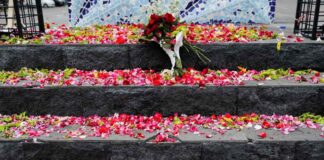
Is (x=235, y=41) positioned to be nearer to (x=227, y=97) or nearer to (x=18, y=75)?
(x=227, y=97)

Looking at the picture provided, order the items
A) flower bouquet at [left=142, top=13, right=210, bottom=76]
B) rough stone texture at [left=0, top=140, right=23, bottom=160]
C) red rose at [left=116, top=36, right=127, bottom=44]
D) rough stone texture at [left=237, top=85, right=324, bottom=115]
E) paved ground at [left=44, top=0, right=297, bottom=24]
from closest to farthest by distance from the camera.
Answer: rough stone texture at [left=0, top=140, right=23, bottom=160], rough stone texture at [left=237, top=85, right=324, bottom=115], flower bouquet at [left=142, top=13, right=210, bottom=76], red rose at [left=116, top=36, right=127, bottom=44], paved ground at [left=44, top=0, right=297, bottom=24]

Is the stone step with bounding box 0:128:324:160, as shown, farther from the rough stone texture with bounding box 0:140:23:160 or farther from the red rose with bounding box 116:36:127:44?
the red rose with bounding box 116:36:127:44

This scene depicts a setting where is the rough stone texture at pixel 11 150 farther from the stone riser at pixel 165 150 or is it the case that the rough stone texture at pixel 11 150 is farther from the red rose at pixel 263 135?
the red rose at pixel 263 135

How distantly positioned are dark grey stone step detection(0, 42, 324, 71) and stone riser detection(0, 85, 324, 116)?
75 centimetres

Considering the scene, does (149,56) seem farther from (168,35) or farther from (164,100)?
(164,100)

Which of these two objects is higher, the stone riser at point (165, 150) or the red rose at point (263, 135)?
the red rose at point (263, 135)

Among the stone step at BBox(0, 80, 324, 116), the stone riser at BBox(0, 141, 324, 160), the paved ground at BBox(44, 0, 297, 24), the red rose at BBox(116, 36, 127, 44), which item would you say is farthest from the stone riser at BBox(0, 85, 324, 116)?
the paved ground at BBox(44, 0, 297, 24)

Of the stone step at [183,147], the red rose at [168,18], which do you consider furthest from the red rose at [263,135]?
the red rose at [168,18]

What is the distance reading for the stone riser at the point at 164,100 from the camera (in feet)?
13.6

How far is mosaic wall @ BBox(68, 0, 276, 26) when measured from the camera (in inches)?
254

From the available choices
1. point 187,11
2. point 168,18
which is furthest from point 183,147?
point 187,11

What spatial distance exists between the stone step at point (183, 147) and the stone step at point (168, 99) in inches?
19.8

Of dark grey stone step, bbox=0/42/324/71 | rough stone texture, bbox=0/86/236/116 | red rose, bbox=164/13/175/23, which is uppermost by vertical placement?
red rose, bbox=164/13/175/23

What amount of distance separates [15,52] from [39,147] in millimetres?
1873
